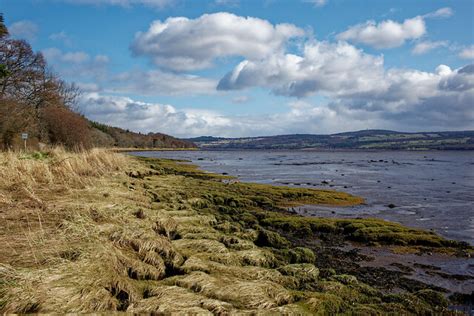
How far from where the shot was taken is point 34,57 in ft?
123

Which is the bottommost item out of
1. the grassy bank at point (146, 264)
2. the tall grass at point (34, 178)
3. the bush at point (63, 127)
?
the grassy bank at point (146, 264)

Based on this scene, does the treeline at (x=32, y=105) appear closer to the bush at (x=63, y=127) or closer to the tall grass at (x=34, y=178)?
the bush at (x=63, y=127)

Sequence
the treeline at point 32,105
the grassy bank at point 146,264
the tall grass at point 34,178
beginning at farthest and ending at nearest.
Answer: the treeline at point 32,105 → the tall grass at point 34,178 → the grassy bank at point 146,264

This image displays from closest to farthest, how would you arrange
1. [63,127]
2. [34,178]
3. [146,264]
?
[146,264], [34,178], [63,127]

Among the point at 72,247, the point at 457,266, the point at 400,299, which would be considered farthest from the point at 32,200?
the point at 457,266

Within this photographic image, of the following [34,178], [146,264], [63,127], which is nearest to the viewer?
[146,264]

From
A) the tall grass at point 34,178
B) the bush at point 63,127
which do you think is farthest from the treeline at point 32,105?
the tall grass at point 34,178

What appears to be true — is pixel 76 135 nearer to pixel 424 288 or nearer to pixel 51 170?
pixel 51 170

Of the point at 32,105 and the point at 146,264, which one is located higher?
the point at 32,105

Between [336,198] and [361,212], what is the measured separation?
4.27 metres

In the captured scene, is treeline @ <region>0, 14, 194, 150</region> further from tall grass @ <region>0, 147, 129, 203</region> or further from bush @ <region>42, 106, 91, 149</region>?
tall grass @ <region>0, 147, 129, 203</region>

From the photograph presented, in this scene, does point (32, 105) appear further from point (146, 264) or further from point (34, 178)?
point (146, 264)

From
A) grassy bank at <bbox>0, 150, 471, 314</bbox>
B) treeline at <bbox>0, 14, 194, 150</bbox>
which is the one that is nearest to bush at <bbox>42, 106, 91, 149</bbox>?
treeline at <bbox>0, 14, 194, 150</bbox>

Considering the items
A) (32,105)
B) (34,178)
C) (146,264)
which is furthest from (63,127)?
(146,264)
